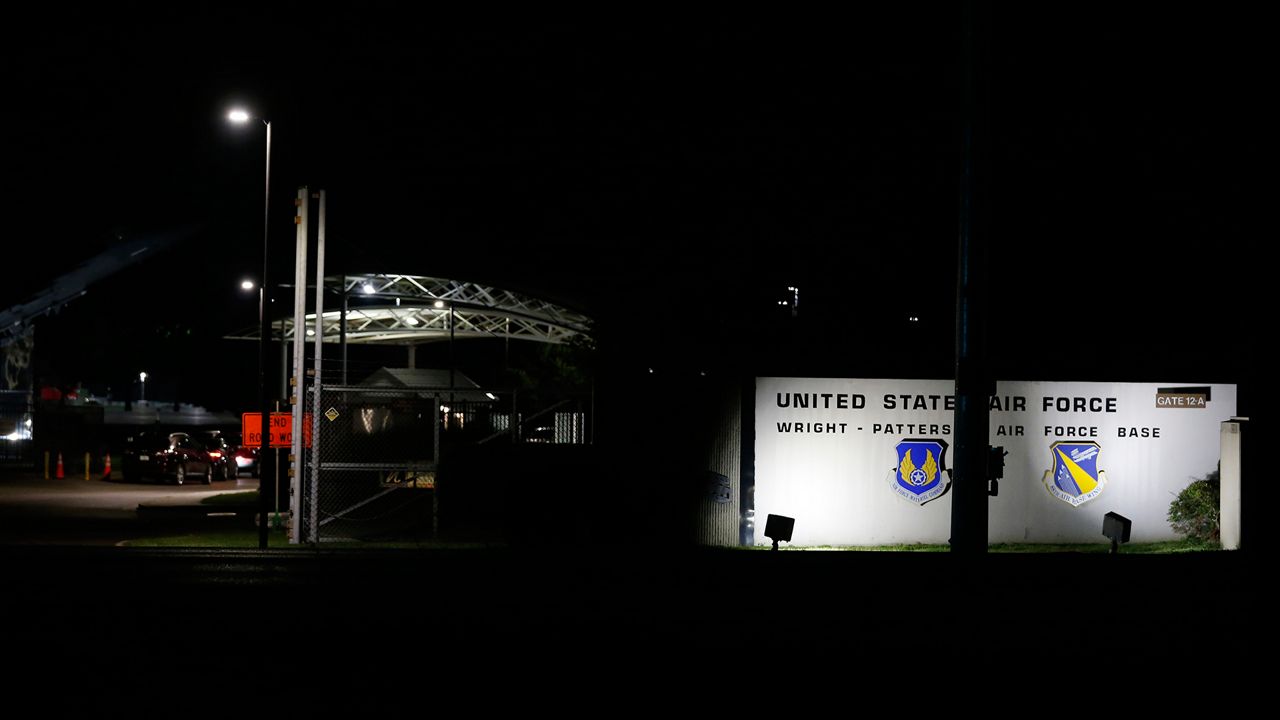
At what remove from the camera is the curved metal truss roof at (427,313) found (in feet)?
86.7

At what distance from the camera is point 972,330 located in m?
12.8

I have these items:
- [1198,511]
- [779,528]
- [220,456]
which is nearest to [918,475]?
[779,528]

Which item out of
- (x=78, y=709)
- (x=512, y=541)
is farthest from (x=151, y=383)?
(x=78, y=709)

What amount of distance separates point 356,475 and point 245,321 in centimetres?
780

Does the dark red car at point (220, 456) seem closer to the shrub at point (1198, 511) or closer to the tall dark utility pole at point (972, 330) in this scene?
the shrub at point (1198, 511)

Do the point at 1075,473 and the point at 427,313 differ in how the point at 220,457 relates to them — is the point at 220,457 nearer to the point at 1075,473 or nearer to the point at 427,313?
the point at 427,313

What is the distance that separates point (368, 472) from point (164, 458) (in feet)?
42.1

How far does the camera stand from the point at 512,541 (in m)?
16.8

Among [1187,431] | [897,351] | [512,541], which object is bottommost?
[512,541]

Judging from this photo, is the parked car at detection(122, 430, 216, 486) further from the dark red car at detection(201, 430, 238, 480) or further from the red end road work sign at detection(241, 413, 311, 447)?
the red end road work sign at detection(241, 413, 311, 447)

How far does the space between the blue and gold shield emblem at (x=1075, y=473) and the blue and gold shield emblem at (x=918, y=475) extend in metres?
1.58

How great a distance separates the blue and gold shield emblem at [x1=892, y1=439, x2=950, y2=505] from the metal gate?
21.2 ft

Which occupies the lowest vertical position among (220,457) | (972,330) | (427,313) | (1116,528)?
(220,457)

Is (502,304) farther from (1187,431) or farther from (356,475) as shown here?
(1187,431)
